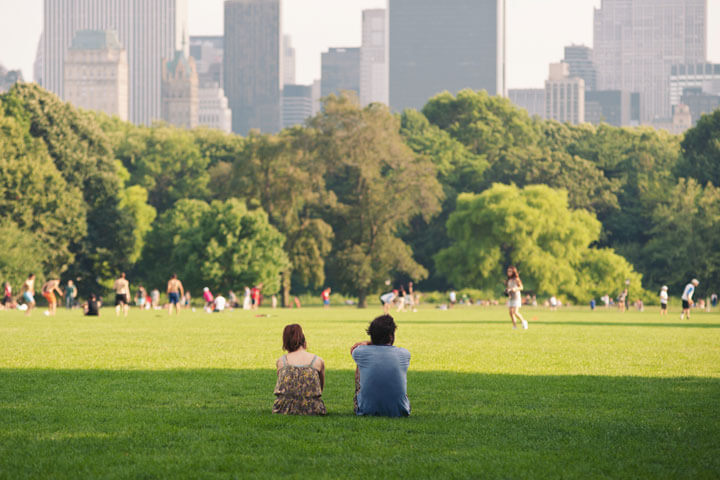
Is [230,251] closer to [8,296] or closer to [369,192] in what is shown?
[369,192]

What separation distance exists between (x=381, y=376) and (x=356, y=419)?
1.75ft

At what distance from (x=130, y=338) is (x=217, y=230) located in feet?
150

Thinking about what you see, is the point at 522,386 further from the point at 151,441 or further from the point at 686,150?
the point at 686,150

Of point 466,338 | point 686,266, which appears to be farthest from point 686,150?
point 466,338

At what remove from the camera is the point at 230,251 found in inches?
2800

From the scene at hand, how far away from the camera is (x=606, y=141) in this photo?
102062 millimetres

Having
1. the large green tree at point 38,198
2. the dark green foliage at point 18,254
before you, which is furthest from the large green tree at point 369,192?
the dark green foliage at point 18,254

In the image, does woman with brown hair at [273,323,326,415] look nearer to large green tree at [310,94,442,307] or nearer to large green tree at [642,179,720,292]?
large green tree at [310,94,442,307]

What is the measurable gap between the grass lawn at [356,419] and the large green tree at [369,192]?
53.0m

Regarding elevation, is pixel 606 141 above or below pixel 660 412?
above

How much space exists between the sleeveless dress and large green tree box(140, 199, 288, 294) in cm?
5791

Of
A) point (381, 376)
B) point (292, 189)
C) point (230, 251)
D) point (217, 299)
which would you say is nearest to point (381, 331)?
point (381, 376)

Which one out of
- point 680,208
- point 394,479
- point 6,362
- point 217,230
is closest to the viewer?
point 394,479

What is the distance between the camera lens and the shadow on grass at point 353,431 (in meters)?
8.81
